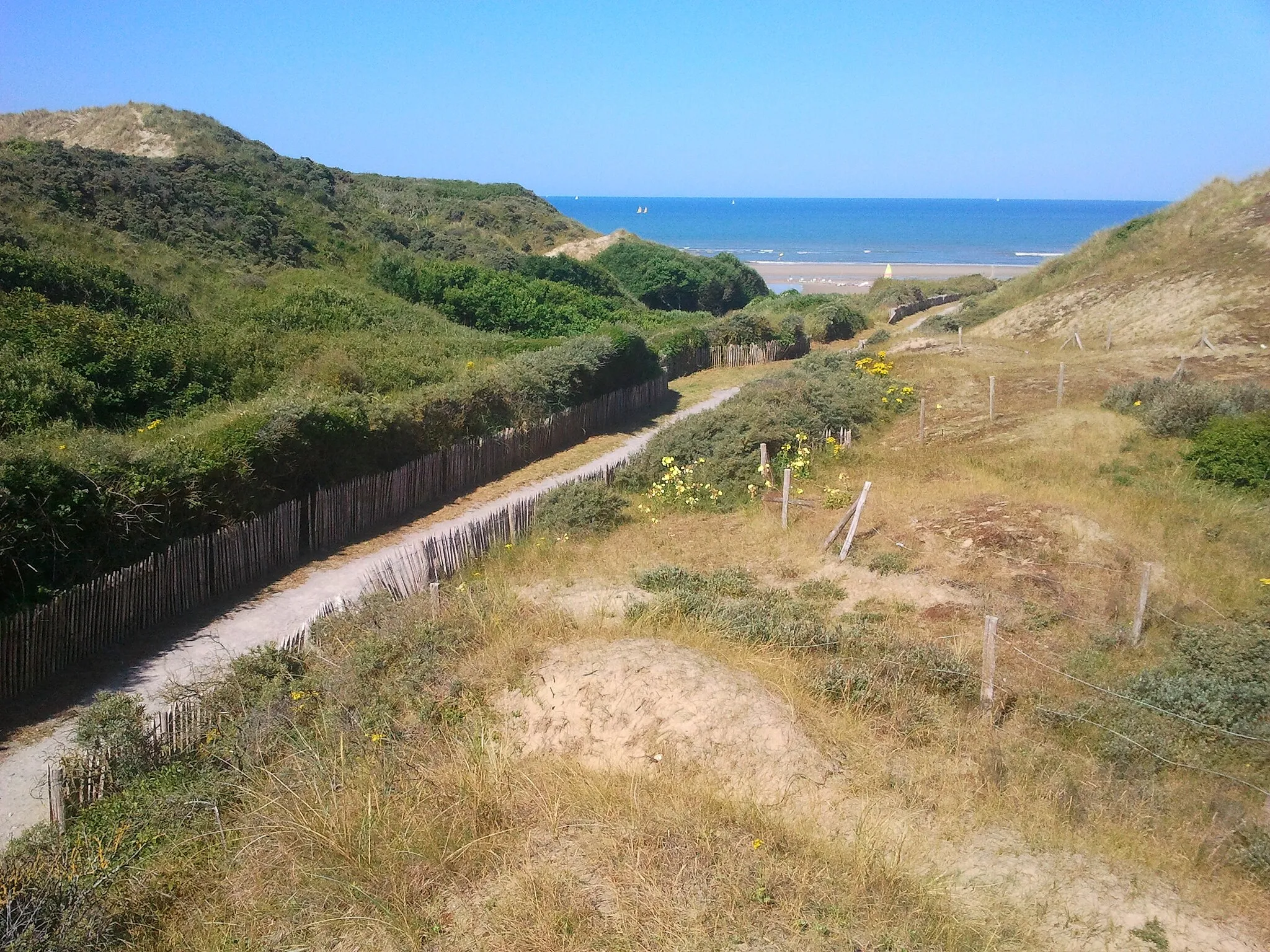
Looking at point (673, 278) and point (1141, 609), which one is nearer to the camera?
point (1141, 609)

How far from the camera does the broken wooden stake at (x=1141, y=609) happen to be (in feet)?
31.0

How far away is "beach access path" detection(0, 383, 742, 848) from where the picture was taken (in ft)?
24.9

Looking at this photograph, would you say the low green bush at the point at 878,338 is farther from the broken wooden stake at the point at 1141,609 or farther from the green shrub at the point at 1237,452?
the broken wooden stake at the point at 1141,609

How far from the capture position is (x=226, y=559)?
11797 millimetres

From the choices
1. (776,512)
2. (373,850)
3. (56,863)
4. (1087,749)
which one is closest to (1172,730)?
(1087,749)

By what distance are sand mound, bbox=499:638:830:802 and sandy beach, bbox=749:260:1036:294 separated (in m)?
69.7

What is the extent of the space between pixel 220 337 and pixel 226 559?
9.95m

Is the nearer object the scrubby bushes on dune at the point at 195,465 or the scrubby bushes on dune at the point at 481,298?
the scrubby bushes on dune at the point at 195,465

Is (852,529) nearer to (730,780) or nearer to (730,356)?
(730,780)

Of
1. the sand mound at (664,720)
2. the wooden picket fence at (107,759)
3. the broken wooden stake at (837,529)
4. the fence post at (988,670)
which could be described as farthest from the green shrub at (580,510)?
the fence post at (988,670)

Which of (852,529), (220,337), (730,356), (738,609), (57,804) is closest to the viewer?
(57,804)

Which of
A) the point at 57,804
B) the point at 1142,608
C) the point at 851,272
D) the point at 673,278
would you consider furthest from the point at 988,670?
the point at 851,272

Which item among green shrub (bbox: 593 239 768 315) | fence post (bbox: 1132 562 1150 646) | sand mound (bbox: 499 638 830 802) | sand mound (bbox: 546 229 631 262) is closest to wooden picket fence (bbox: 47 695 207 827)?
sand mound (bbox: 499 638 830 802)

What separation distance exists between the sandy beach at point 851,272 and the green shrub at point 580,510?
62.5 m
